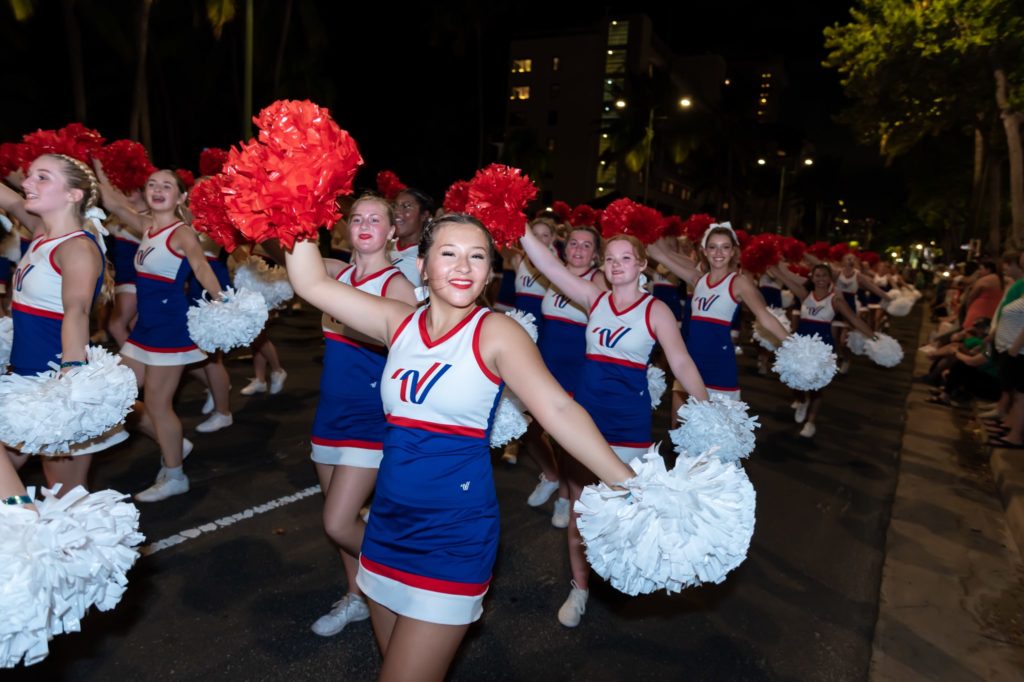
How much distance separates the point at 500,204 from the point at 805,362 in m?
3.73

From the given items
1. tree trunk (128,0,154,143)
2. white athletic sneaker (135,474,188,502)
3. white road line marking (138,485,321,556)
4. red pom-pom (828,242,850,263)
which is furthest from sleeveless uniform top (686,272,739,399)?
tree trunk (128,0,154,143)

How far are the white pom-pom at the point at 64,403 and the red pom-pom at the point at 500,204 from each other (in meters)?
1.83

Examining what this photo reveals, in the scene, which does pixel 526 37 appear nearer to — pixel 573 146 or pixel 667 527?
pixel 573 146

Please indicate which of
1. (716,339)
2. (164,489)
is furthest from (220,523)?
(716,339)

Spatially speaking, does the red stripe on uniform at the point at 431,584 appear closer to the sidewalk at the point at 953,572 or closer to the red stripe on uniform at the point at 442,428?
the red stripe on uniform at the point at 442,428

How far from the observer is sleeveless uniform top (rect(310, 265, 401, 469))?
10.8 feet

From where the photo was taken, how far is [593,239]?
18.2ft

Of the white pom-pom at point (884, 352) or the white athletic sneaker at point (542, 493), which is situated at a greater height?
the white pom-pom at point (884, 352)

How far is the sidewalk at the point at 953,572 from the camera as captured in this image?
361 cm

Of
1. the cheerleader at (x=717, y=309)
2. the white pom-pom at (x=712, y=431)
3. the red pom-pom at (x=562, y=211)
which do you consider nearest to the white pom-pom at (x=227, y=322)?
the white pom-pom at (x=712, y=431)

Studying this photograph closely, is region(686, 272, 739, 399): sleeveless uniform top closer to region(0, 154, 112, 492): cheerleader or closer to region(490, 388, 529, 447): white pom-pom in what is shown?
region(490, 388, 529, 447): white pom-pom

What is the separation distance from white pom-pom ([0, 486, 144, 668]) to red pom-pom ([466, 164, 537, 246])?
1.99m

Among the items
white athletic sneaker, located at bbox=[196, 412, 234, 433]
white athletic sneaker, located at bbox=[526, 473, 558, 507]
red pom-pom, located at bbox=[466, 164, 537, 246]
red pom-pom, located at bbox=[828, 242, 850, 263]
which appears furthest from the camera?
red pom-pom, located at bbox=[828, 242, 850, 263]

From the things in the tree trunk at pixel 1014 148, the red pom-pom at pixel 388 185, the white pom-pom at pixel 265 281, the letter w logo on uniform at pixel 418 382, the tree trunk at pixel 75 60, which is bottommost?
the white pom-pom at pixel 265 281
